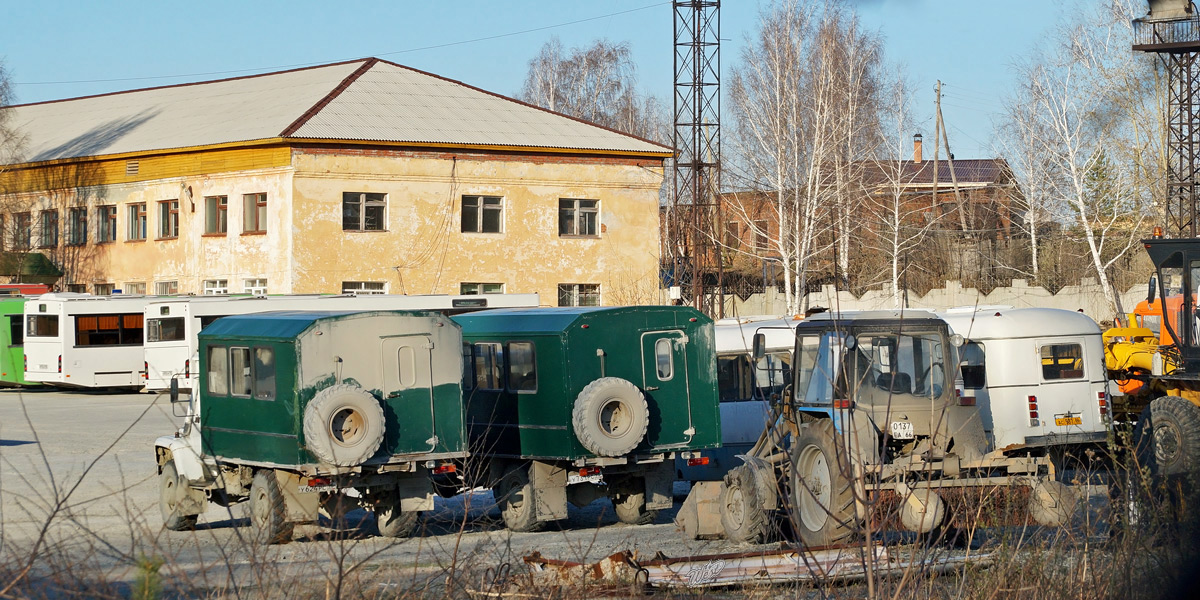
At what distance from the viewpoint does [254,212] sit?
43750 mm

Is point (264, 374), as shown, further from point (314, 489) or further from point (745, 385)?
point (745, 385)

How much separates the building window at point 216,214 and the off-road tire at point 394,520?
3340 cm

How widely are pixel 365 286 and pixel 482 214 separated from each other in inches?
194

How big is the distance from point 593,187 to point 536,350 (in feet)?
108

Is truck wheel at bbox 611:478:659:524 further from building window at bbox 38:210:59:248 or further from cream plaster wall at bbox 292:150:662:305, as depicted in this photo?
building window at bbox 38:210:59:248

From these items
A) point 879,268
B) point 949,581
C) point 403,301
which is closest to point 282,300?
point 403,301

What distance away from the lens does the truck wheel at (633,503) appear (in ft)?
48.9

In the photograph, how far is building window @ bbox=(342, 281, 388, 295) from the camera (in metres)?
43.6

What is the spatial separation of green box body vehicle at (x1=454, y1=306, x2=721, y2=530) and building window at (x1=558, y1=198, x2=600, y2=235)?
31.1 meters

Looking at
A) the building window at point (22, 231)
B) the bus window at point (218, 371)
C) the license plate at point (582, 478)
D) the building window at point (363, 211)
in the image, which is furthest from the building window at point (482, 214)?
the license plate at point (582, 478)

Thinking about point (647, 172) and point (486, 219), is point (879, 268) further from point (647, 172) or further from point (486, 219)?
point (486, 219)

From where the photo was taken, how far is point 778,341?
19.2 metres

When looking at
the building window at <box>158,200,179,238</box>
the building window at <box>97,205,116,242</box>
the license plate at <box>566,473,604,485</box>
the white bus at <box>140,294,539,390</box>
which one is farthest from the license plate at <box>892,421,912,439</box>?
the building window at <box>97,205,116,242</box>

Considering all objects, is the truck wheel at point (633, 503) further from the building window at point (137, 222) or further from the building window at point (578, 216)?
the building window at point (137, 222)
